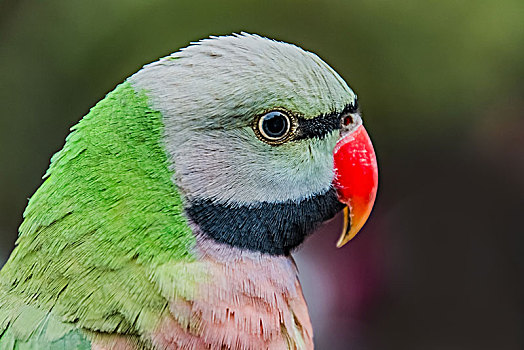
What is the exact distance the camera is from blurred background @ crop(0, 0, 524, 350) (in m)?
2.35

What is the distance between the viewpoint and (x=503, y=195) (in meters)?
2.40

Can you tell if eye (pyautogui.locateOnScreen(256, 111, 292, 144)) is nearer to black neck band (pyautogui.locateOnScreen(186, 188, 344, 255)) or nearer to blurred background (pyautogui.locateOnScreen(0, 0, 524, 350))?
→ black neck band (pyautogui.locateOnScreen(186, 188, 344, 255))

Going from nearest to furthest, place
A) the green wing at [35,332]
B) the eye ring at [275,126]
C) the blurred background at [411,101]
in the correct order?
the green wing at [35,332], the eye ring at [275,126], the blurred background at [411,101]

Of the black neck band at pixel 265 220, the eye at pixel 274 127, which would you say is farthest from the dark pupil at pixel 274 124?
the black neck band at pixel 265 220

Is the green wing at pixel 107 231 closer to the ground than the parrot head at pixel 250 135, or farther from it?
closer to the ground

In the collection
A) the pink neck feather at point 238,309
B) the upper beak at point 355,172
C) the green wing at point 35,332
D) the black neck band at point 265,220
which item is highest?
the upper beak at point 355,172

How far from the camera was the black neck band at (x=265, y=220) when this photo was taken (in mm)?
1041

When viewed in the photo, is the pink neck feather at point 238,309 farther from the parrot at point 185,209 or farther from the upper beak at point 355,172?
the upper beak at point 355,172

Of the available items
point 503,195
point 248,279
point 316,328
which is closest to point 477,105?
point 503,195

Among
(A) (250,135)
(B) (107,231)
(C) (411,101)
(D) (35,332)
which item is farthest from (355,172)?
(C) (411,101)

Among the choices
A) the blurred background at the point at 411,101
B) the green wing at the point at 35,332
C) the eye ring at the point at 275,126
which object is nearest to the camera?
the green wing at the point at 35,332

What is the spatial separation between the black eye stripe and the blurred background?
121cm

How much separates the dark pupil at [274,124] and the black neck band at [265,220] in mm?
124

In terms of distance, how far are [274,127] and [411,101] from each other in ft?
4.80
